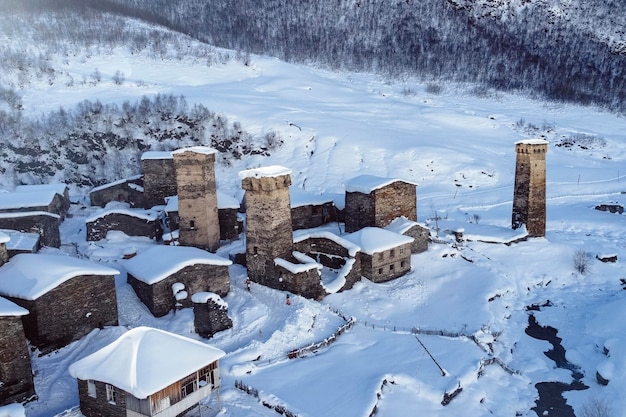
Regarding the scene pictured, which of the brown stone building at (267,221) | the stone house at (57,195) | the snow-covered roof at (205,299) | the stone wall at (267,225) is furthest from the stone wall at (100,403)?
the stone house at (57,195)

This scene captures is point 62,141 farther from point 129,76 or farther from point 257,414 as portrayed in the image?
point 257,414

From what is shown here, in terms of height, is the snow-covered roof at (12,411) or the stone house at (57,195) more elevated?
the snow-covered roof at (12,411)

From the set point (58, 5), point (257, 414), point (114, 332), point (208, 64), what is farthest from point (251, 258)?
point (58, 5)

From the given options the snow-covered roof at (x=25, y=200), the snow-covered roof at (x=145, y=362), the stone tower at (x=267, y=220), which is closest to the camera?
the snow-covered roof at (x=145, y=362)

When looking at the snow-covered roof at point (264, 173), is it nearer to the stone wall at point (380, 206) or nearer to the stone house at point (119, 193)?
the stone wall at point (380, 206)

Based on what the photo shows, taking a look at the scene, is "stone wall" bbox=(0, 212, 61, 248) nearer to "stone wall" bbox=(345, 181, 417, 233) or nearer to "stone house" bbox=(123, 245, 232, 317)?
"stone house" bbox=(123, 245, 232, 317)

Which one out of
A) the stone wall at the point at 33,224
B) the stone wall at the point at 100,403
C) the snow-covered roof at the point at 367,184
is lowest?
the stone wall at the point at 33,224

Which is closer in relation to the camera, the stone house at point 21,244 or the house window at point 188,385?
the house window at point 188,385
